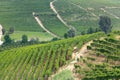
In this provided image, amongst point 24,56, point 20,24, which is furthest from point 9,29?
point 24,56

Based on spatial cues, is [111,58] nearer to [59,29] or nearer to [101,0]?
[59,29]

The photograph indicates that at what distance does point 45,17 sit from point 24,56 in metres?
101

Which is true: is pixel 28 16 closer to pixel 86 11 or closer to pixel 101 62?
pixel 86 11

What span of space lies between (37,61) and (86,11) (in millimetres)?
114783

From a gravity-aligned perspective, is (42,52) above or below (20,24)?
above

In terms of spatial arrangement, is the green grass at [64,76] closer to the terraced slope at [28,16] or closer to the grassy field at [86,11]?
the terraced slope at [28,16]

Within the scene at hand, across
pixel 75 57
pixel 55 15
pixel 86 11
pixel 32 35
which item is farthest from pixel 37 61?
pixel 86 11

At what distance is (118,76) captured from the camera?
42969 mm

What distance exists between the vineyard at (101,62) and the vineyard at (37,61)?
13.2 ft

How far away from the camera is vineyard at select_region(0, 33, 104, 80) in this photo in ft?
177

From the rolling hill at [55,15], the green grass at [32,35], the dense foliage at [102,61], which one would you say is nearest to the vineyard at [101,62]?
the dense foliage at [102,61]

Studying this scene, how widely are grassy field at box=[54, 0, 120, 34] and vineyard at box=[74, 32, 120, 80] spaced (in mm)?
94555

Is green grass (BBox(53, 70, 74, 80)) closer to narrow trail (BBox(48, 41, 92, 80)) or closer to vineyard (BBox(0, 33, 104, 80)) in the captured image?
narrow trail (BBox(48, 41, 92, 80))

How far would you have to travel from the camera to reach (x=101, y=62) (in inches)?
1975
